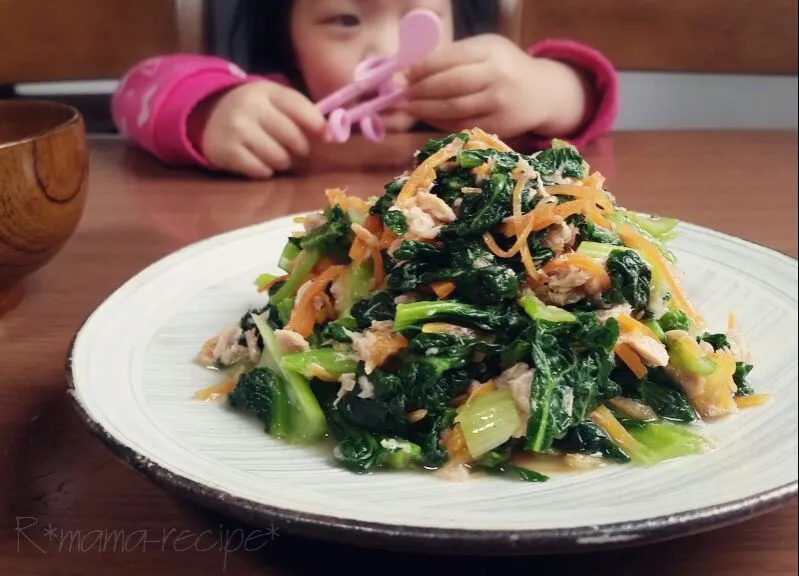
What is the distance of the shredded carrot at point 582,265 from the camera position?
0.96 metres

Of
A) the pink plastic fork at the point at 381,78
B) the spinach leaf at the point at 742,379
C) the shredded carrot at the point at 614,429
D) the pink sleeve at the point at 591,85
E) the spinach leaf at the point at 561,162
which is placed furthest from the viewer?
the pink sleeve at the point at 591,85

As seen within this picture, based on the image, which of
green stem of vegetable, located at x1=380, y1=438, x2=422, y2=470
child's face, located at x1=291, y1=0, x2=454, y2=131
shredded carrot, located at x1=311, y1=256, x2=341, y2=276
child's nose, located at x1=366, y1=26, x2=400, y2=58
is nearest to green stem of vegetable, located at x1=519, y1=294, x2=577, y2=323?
green stem of vegetable, located at x1=380, y1=438, x2=422, y2=470

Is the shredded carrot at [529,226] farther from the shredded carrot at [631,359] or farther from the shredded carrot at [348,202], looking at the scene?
the shredded carrot at [348,202]

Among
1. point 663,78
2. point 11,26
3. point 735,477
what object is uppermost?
point 735,477

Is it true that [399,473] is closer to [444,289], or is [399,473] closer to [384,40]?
[444,289]

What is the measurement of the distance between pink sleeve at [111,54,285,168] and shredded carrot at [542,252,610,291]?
1.54 m

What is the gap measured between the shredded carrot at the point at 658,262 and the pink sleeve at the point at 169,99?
5.00ft

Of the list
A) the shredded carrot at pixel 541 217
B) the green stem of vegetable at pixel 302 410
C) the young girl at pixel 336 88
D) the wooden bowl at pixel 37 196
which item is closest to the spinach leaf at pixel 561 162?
the shredded carrot at pixel 541 217

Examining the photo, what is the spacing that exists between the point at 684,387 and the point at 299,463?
19.0 inches

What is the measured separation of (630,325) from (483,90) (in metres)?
1.55

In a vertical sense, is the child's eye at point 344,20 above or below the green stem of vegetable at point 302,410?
above

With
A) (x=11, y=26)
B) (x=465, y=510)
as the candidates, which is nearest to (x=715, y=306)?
(x=465, y=510)

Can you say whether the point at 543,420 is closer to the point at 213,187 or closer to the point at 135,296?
the point at 135,296

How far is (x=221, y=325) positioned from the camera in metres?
1.23
